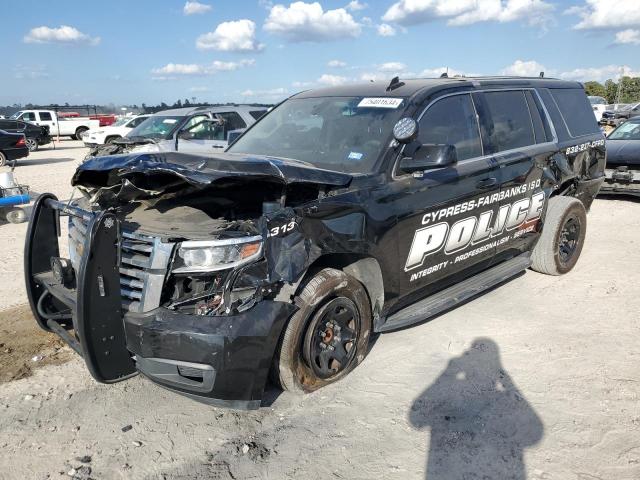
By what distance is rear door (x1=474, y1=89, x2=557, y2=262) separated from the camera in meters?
4.73

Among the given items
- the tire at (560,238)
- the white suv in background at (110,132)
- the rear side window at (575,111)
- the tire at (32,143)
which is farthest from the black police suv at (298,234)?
the tire at (32,143)

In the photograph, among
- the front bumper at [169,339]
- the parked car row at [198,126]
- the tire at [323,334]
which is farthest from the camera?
the parked car row at [198,126]

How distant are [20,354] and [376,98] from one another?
3.41 m

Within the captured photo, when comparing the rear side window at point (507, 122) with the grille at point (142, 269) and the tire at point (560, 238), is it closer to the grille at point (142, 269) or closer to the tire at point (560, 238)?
the tire at point (560, 238)

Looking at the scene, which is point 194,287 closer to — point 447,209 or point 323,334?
point 323,334

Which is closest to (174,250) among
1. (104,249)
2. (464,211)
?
(104,249)

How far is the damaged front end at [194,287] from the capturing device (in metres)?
2.88

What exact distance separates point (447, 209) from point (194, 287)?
207 centimetres

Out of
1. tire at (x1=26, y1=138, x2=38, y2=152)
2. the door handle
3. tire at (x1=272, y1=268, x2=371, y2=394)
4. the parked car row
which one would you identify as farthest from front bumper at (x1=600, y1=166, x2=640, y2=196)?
tire at (x1=26, y1=138, x2=38, y2=152)

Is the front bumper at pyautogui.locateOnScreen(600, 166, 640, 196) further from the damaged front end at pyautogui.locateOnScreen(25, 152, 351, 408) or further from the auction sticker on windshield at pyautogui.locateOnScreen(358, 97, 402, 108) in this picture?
the damaged front end at pyautogui.locateOnScreen(25, 152, 351, 408)

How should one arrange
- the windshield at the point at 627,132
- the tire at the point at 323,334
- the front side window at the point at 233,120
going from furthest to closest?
the front side window at the point at 233,120 < the windshield at the point at 627,132 < the tire at the point at 323,334

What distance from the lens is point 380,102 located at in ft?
13.9

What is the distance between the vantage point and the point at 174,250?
294cm

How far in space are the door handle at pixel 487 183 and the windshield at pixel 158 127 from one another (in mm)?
8988
